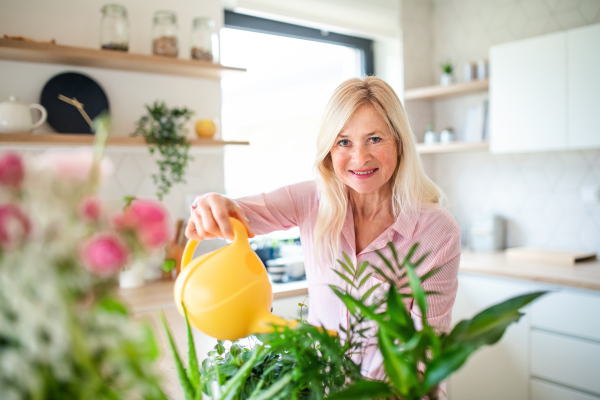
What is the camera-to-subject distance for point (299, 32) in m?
3.16

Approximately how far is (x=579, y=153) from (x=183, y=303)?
290 centimetres

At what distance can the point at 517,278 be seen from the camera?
7.86ft

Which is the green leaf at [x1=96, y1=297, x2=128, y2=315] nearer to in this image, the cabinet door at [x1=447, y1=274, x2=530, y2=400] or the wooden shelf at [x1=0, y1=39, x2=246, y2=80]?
the wooden shelf at [x1=0, y1=39, x2=246, y2=80]

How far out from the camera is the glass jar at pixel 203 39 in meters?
2.37

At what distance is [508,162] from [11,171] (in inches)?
130

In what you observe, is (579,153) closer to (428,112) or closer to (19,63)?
(428,112)

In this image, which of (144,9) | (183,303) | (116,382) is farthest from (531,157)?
(116,382)

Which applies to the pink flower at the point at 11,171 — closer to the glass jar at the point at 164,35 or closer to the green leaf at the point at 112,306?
the green leaf at the point at 112,306

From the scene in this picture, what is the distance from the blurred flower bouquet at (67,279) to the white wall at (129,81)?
213 centimetres

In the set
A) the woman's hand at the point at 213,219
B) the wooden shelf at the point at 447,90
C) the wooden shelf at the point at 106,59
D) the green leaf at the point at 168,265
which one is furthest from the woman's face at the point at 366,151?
the wooden shelf at the point at 447,90

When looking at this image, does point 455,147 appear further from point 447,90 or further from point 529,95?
point 529,95

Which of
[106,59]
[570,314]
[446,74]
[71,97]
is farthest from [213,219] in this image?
[446,74]

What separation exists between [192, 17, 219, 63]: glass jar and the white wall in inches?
8.3

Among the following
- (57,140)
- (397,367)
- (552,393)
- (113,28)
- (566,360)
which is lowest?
(552,393)
